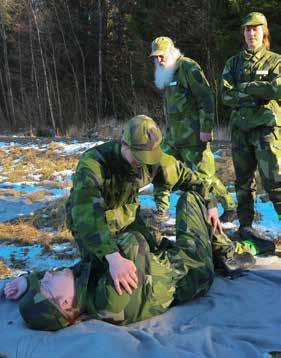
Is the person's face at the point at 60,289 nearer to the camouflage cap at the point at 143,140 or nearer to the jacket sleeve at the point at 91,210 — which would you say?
the jacket sleeve at the point at 91,210

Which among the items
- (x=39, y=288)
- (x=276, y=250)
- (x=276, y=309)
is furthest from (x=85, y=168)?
(x=276, y=250)

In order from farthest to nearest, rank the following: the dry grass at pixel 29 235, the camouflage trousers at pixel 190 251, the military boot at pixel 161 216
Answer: the military boot at pixel 161 216 → the dry grass at pixel 29 235 → the camouflage trousers at pixel 190 251

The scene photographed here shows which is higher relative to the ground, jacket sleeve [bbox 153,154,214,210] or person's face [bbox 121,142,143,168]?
person's face [bbox 121,142,143,168]

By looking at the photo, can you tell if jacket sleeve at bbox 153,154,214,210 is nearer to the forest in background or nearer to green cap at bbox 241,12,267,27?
green cap at bbox 241,12,267,27

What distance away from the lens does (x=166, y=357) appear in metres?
2.87

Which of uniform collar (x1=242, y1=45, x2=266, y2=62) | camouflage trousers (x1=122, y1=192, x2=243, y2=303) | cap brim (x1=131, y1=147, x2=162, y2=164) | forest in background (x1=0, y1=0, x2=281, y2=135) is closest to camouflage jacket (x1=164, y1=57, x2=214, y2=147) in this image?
uniform collar (x1=242, y1=45, x2=266, y2=62)

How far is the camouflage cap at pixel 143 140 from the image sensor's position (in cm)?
333

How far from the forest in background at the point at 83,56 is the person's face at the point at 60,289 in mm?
13028

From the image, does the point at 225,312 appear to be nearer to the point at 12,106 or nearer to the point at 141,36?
the point at 141,36

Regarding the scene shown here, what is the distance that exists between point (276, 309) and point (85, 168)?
1.49m

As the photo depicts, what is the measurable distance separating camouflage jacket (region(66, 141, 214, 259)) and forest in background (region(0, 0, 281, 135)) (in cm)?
1219

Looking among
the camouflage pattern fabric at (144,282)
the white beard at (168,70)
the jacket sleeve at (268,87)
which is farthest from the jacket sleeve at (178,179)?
the white beard at (168,70)

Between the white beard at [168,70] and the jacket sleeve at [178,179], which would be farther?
the white beard at [168,70]

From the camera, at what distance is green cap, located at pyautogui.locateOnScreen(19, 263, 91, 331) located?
3230mm
